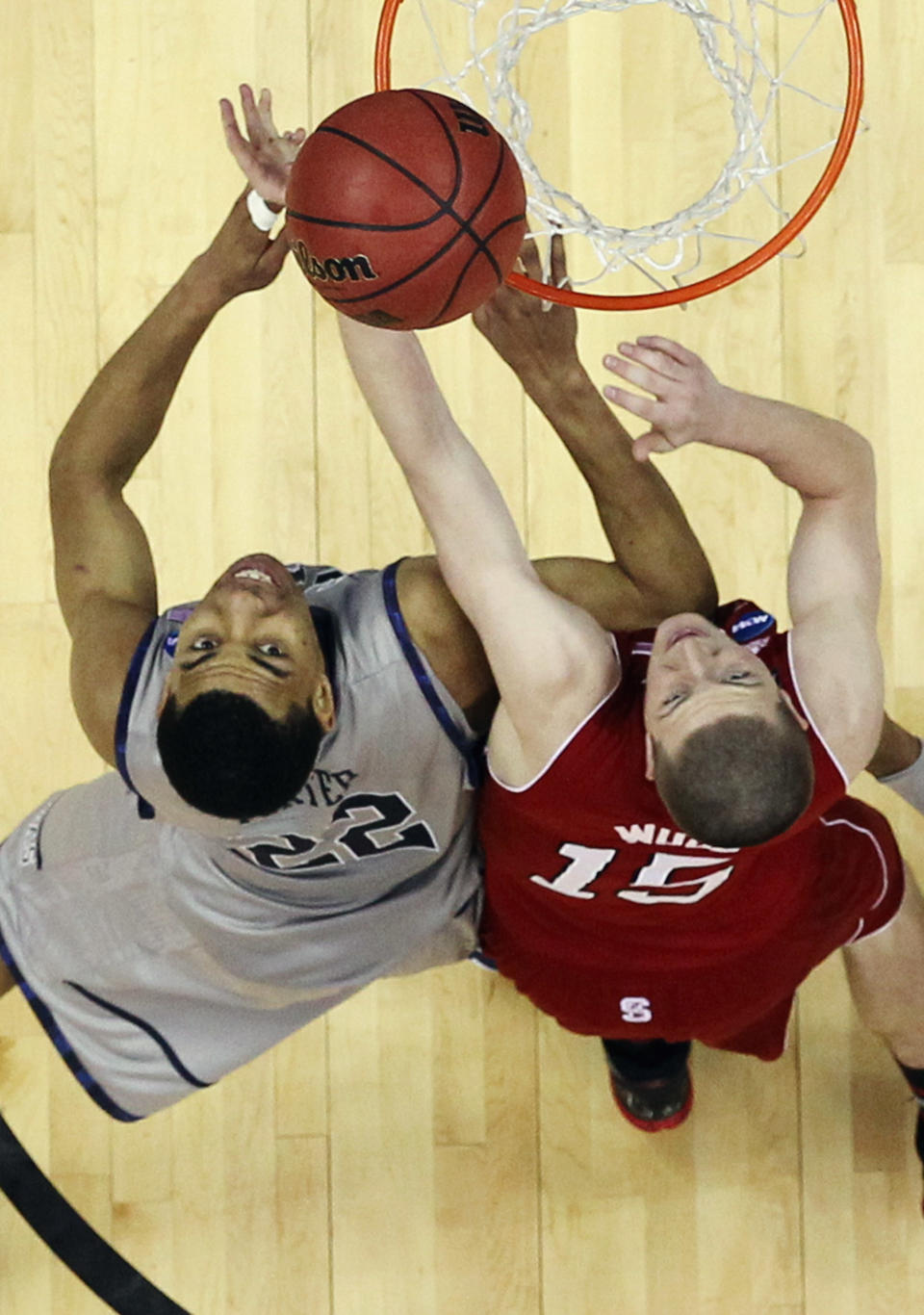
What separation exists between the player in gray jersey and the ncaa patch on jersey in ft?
0.25

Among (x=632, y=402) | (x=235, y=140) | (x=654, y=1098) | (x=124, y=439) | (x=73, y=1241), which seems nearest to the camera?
(x=632, y=402)

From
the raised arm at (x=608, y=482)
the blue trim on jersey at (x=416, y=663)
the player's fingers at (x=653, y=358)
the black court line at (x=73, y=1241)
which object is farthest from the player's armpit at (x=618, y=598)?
the black court line at (x=73, y=1241)

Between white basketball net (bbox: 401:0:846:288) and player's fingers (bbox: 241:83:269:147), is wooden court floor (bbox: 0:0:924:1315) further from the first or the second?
player's fingers (bbox: 241:83:269:147)

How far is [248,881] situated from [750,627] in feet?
2.83

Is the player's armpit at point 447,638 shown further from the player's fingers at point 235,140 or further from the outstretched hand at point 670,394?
the player's fingers at point 235,140

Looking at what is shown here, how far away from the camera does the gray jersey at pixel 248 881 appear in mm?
1956

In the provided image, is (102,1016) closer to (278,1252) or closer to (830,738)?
(278,1252)

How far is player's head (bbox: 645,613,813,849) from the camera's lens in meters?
1.70

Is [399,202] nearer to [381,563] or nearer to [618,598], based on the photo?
[618,598]

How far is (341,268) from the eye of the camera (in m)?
1.67

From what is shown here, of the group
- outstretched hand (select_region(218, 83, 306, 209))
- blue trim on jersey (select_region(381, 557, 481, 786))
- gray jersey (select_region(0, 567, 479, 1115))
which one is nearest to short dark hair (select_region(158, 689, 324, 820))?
gray jersey (select_region(0, 567, 479, 1115))

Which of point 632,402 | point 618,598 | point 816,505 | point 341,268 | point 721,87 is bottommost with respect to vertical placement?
point 618,598

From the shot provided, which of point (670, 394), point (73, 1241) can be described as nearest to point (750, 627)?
point (670, 394)

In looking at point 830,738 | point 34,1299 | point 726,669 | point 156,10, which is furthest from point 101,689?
point 156,10
